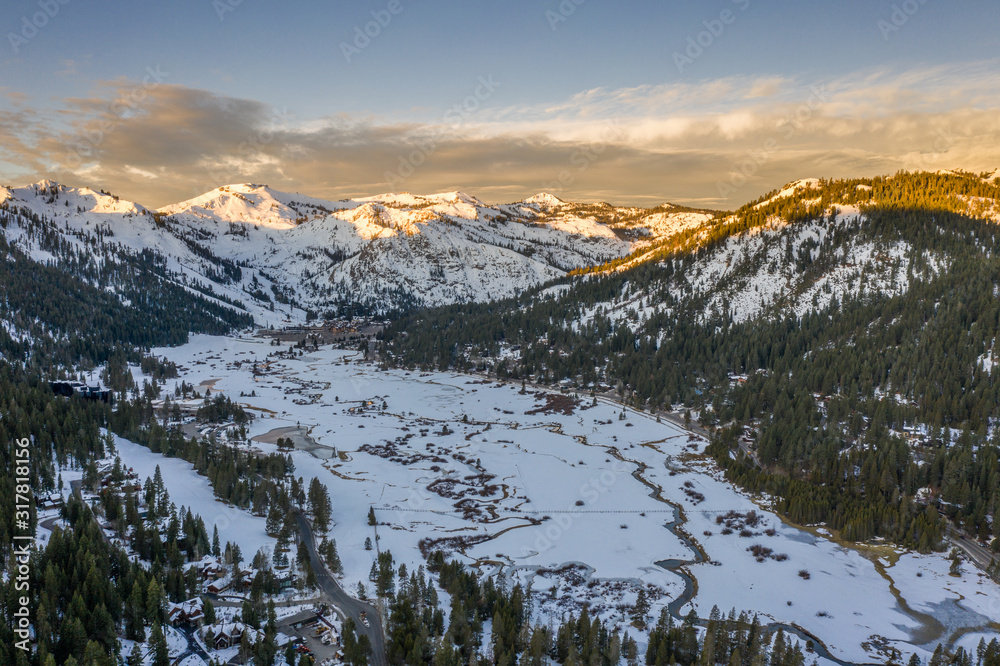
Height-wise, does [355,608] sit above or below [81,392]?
below

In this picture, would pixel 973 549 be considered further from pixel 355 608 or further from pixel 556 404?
pixel 556 404

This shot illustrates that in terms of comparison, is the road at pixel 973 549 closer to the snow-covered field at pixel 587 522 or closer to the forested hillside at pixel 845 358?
the forested hillside at pixel 845 358

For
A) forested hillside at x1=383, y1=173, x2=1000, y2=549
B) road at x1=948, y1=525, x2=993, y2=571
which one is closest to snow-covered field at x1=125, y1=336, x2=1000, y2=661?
road at x1=948, y1=525, x2=993, y2=571

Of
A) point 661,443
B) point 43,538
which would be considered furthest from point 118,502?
point 661,443

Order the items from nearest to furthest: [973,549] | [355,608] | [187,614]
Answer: [187,614] < [355,608] < [973,549]

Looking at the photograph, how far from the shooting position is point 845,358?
417 ft

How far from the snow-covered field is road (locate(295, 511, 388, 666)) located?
1.96 metres

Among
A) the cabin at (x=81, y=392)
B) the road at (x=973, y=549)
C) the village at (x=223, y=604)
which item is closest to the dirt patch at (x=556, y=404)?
the road at (x=973, y=549)

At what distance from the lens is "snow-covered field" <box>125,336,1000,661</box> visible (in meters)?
58.2

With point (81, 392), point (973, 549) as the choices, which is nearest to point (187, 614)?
point (973, 549)

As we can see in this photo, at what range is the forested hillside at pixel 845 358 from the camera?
3339 inches

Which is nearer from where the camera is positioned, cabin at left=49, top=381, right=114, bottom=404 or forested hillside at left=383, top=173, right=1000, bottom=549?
forested hillside at left=383, top=173, right=1000, bottom=549

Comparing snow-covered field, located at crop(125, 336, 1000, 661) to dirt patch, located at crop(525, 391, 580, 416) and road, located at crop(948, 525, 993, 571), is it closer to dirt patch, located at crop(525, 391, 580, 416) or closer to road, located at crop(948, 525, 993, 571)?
dirt patch, located at crop(525, 391, 580, 416)

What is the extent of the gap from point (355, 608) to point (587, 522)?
33.2 meters
